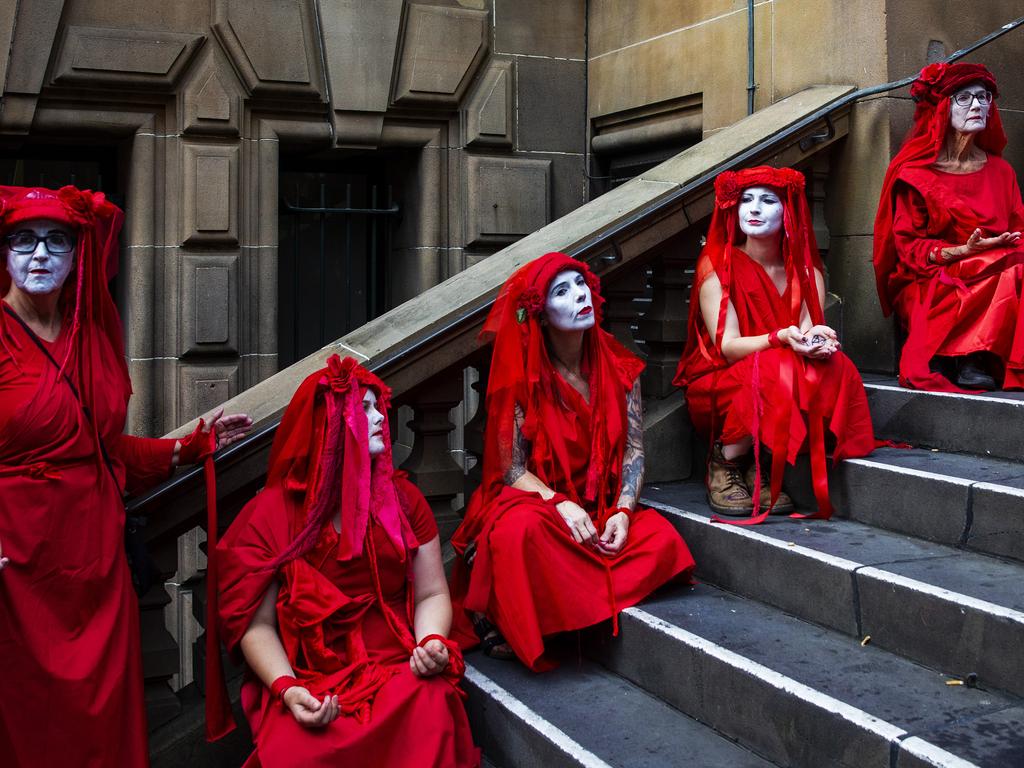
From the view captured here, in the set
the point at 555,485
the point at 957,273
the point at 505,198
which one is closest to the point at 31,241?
the point at 555,485

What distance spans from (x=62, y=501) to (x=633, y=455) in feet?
6.33

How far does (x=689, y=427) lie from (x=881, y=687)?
1.95 meters

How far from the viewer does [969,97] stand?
5.07 metres

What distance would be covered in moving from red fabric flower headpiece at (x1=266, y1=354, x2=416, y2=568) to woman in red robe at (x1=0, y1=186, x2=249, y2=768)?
542 mm

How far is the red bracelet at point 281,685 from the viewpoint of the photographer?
3.55 meters

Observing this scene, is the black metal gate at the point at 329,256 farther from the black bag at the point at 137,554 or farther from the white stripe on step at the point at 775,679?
the white stripe on step at the point at 775,679

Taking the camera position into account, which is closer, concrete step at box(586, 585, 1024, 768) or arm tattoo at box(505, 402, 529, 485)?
concrete step at box(586, 585, 1024, 768)

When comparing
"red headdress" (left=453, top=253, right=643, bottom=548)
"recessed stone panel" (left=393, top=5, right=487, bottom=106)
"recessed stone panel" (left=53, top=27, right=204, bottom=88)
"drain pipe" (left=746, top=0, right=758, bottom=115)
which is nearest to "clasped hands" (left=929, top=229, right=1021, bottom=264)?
"red headdress" (left=453, top=253, right=643, bottom=548)

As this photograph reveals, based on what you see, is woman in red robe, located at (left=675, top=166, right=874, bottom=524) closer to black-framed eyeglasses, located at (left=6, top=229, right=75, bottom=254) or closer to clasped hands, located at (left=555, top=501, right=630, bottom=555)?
clasped hands, located at (left=555, top=501, right=630, bottom=555)

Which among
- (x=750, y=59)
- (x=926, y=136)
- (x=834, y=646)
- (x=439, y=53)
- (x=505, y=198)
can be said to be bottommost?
(x=834, y=646)

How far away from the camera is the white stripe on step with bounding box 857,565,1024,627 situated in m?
3.29

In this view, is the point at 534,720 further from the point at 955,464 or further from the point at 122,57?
the point at 122,57

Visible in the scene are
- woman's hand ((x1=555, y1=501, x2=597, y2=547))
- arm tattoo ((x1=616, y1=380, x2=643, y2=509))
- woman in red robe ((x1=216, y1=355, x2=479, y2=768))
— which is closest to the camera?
woman in red robe ((x1=216, y1=355, x2=479, y2=768))

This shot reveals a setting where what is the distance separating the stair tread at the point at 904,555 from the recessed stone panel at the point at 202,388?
3218 millimetres
